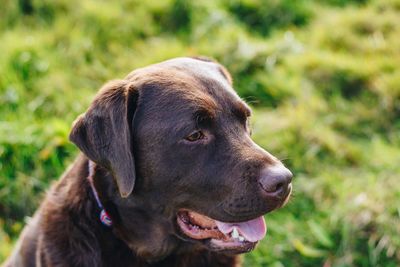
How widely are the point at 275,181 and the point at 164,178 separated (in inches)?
20.3

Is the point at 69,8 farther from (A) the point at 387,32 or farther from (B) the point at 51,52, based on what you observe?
(A) the point at 387,32

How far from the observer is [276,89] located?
18.0 ft

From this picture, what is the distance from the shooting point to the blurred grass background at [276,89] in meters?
4.40

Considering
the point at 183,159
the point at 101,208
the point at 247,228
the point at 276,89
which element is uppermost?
the point at 183,159

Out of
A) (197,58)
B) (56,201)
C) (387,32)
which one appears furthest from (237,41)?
(56,201)

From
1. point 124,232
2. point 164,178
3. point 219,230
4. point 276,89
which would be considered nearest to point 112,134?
point 164,178

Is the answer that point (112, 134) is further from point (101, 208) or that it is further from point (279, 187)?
point (279, 187)

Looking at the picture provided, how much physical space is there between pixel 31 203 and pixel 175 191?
6.36ft

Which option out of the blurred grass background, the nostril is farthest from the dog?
the blurred grass background

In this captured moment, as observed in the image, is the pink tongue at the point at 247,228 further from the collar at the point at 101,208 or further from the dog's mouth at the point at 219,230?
the collar at the point at 101,208

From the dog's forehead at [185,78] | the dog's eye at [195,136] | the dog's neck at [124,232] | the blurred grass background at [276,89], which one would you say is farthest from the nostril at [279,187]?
the blurred grass background at [276,89]

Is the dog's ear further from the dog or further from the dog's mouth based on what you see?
the dog's mouth

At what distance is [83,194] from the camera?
11.3 feet

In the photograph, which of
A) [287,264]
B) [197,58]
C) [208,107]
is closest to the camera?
[208,107]
